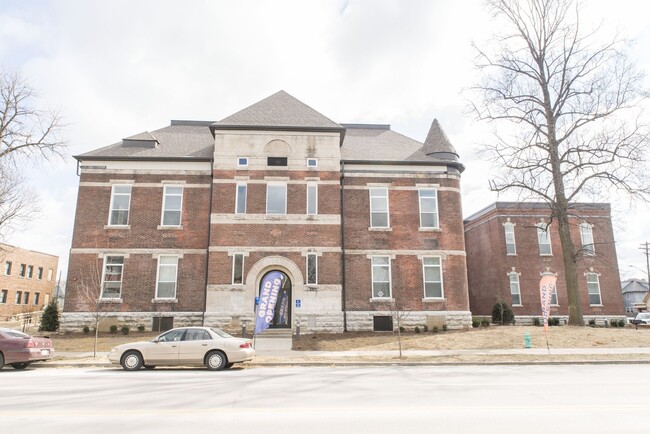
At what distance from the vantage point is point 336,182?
958 inches

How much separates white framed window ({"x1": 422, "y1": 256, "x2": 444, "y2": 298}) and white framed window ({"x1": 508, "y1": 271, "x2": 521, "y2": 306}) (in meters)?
11.5

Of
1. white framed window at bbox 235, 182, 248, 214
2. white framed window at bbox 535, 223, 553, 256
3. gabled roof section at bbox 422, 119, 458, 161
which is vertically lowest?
white framed window at bbox 535, 223, 553, 256

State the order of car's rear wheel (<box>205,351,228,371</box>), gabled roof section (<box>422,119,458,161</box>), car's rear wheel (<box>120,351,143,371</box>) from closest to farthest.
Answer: car's rear wheel (<box>120,351,143,371</box>)
car's rear wheel (<box>205,351,228,371</box>)
gabled roof section (<box>422,119,458,161</box>)

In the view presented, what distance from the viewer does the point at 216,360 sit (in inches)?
545

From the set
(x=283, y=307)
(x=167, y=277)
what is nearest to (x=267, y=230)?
(x=283, y=307)

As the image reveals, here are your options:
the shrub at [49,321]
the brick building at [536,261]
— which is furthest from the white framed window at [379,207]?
the shrub at [49,321]

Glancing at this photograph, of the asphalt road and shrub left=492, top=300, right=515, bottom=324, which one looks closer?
the asphalt road

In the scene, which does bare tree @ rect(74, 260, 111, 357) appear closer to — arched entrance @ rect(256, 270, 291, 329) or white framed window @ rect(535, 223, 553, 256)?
arched entrance @ rect(256, 270, 291, 329)

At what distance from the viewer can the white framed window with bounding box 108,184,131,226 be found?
24312 millimetres

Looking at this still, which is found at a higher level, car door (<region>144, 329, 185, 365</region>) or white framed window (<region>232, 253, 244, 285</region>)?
white framed window (<region>232, 253, 244, 285</region>)

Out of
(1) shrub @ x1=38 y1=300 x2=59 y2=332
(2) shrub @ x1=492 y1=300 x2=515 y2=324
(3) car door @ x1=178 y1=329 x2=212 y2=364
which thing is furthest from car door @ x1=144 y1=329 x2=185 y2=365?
(2) shrub @ x1=492 y1=300 x2=515 y2=324

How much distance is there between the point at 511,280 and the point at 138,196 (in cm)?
2763

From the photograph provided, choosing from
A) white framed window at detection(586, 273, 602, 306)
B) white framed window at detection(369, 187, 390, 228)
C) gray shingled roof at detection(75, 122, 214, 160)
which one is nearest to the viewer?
gray shingled roof at detection(75, 122, 214, 160)

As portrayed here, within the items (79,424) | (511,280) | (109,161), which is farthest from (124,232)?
(511,280)
